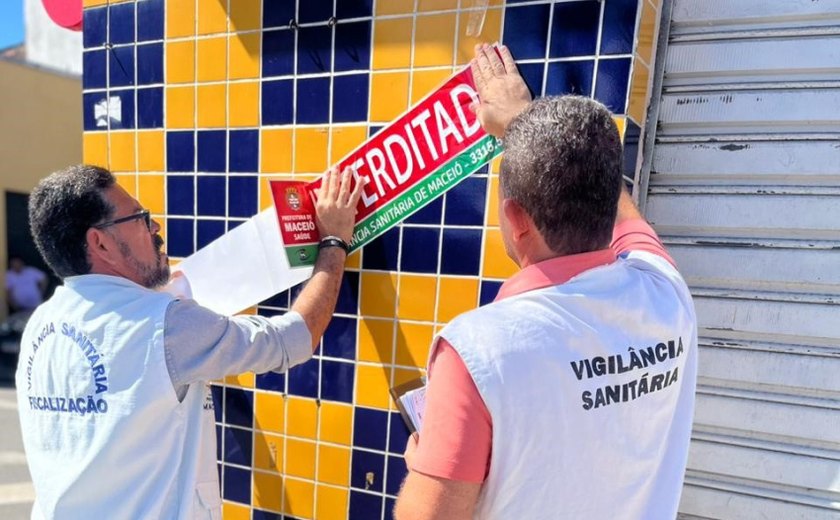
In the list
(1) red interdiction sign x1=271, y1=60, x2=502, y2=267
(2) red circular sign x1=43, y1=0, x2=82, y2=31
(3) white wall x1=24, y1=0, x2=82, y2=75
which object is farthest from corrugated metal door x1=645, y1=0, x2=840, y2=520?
(3) white wall x1=24, y1=0, x2=82, y2=75

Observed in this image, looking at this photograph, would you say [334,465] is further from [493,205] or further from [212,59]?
[212,59]

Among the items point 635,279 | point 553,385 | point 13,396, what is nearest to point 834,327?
point 635,279

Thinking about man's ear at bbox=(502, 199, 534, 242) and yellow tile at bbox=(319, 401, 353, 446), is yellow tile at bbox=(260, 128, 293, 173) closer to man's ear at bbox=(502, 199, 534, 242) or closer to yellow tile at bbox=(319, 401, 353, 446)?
yellow tile at bbox=(319, 401, 353, 446)

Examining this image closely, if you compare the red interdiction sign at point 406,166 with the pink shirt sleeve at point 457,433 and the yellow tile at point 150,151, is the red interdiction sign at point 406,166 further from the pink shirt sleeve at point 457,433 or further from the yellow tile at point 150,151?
the pink shirt sleeve at point 457,433

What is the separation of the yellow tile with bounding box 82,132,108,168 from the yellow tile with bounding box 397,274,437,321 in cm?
147

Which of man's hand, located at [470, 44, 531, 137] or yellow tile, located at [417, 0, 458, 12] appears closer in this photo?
man's hand, located at [470, 44, 531, 137]

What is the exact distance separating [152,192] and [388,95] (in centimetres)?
111

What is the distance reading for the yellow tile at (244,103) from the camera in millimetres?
1999

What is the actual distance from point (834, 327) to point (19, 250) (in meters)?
13.2

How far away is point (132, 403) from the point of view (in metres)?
1.44

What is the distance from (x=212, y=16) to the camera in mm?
2033

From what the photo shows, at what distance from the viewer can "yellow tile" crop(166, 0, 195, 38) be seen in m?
2.07

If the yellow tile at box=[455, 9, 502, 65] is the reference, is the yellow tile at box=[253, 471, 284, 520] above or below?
below

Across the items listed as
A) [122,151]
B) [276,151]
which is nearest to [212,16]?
[276,151]
